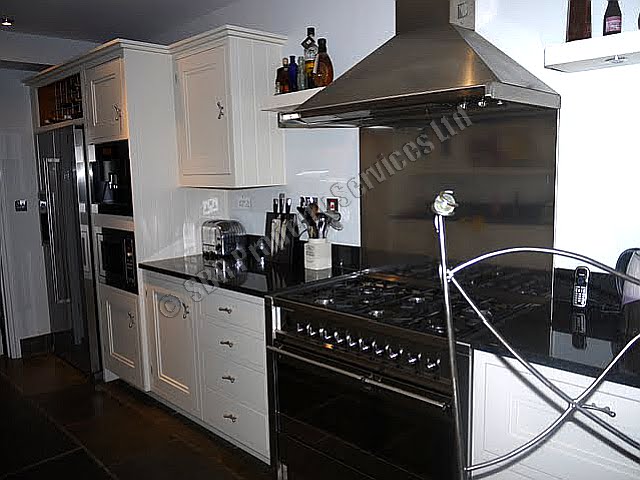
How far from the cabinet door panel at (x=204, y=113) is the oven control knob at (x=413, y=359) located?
5.14 feet

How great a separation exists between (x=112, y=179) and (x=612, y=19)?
107 inches

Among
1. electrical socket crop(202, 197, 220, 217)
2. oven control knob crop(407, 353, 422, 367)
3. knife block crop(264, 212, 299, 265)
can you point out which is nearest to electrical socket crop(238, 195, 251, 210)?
electrical socket crop(202, 197, 220, 217)

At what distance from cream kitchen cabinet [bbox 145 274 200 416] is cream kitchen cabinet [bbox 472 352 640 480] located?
1.65m

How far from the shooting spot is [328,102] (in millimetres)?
2174

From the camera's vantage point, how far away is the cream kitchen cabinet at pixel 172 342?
Result: 2.95m

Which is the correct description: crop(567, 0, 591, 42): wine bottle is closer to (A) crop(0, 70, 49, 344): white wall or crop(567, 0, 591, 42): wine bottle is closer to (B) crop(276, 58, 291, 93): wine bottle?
(B) crop(276, 58, 291, 93): wine bottle

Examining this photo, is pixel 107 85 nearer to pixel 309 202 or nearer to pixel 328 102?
pixel 309 202

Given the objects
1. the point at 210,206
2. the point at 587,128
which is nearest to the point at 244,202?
the point at 210,206

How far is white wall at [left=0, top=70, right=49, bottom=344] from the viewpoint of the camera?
424 centimetres

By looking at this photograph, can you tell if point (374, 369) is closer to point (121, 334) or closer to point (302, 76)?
point (302, 76)

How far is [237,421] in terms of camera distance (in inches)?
106

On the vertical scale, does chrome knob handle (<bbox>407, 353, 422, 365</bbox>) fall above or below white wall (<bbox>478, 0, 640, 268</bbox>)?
below

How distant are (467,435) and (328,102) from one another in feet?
4.27

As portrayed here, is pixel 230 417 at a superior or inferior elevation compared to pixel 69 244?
inferior
